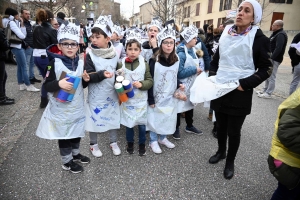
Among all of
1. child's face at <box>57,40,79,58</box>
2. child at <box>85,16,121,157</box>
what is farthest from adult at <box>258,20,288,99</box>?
child's face at <box>57,40,79,58</box>

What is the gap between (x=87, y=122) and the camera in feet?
9.34

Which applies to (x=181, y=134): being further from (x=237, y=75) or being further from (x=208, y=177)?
(x=237, y=75)

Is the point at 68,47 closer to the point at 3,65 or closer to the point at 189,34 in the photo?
the point at 189,34

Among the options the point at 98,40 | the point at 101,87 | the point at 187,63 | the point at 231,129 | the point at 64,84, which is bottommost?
the point at 231,129

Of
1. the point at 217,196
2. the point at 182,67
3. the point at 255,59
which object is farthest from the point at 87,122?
the point at 255,59

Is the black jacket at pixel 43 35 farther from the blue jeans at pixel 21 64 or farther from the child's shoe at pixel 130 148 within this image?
the child's shoe at pixel 130 148

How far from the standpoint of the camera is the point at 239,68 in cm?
232

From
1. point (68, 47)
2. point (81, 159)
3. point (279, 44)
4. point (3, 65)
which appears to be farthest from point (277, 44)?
point (3, 65)

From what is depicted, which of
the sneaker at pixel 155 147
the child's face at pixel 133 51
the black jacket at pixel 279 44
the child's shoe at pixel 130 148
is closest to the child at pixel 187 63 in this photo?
the sneaker at pixel 155 147

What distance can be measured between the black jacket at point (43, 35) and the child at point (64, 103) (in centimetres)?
258

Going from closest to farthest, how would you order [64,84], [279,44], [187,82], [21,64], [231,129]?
[64,84], [231,129], [187,82], [21,64], [279,44]

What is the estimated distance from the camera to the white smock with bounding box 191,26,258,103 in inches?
87.7

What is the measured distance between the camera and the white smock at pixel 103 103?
270 cm

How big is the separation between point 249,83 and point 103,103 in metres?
1.85
